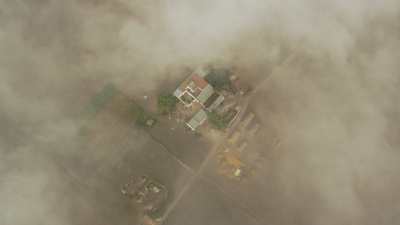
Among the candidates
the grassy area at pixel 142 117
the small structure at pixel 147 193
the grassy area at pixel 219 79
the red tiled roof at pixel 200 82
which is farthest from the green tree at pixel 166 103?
the small structure at pixel 147 193

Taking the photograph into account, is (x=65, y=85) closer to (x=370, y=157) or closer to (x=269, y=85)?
(x=269, y=85)

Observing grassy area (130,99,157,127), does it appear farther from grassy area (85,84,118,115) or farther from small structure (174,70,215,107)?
small structure (174,70,215,107)

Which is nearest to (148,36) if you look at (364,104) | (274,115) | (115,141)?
(115,141)

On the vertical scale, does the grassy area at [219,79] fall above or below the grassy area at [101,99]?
above

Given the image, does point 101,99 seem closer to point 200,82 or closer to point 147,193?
point 200,82

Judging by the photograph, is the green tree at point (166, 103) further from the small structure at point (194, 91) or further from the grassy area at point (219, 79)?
the grassy area at point (219, 79)

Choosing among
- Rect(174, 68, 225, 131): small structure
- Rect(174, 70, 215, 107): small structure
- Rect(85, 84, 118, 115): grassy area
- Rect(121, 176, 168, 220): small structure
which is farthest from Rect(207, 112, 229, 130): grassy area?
Rect(85, 84, 118, 115): grassy area

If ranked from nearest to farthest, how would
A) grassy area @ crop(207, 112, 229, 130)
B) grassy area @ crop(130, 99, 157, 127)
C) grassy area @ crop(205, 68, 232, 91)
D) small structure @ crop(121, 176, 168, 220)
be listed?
1. small structure @ crop(121, 176, 168, 220)
2. grassy area @ crop(130, 99, 157, 127)
3. grassy area @ crop(207, 112, 229, 130)
4. grassy area @ crop(205, 68, 232, 91)

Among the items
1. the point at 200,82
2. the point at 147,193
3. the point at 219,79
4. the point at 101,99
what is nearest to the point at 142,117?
the point at 101,99
